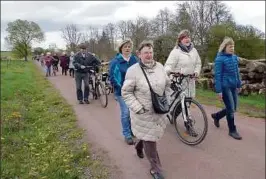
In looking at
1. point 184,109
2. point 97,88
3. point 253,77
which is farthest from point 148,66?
point 253,77

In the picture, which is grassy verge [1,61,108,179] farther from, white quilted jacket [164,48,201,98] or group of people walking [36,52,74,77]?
group of people walking [36,52,74,77]

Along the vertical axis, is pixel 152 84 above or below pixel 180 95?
above

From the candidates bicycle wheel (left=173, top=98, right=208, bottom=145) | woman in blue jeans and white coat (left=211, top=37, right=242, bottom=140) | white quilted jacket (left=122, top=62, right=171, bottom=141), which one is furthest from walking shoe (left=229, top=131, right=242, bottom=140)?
white quilted jacket (left=122, top=62, right=171, bottom=141)

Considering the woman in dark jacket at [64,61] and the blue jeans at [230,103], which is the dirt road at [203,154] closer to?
the blue jeans at [230,103]

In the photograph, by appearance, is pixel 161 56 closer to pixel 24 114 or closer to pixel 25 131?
pixel 24 114

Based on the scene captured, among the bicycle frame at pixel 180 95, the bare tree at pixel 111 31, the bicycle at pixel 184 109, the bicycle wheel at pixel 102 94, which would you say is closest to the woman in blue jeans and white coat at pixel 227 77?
the bicycle at pixel 184 109

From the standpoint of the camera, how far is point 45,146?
7398 millimetres

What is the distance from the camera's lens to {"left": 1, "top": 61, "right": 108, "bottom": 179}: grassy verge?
573cm

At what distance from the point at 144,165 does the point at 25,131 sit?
4.72m

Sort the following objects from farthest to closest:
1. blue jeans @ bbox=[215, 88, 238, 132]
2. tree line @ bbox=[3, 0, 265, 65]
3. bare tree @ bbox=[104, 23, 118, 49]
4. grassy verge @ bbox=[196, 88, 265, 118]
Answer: bare tree @ bbox=[104, 23, 118, 49] < tree line @ bbox=[3, 0, 265, 65] < grassy verge @ bbox=[196, 88, 265, 118] < blue jeans @ bbox=[215, 88, 238, 132]

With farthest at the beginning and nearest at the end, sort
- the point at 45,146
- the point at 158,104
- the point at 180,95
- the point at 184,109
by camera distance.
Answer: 1. the point at 45,146
2. the point at 180,95
3. the point at 184,109
4. the point at 158,104

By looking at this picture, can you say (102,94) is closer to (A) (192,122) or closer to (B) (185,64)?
(B) (185,64)

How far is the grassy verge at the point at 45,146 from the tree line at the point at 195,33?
7.07 meters

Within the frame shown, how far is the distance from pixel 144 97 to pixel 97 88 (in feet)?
24.2
